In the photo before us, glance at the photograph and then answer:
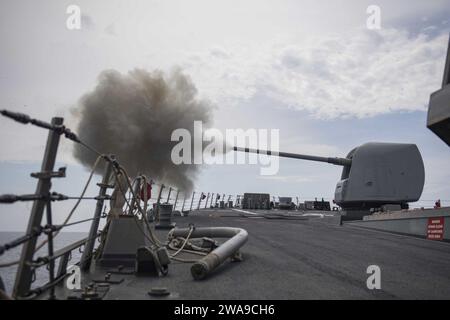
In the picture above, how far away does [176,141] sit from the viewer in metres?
23.4

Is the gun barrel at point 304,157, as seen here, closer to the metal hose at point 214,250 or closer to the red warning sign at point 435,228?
the red warning sign at point 435,228

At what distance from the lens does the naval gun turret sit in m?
14.6

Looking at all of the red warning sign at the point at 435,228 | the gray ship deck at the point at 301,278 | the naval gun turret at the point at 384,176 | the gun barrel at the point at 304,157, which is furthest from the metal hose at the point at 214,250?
the gun barrel at the point at 304,157

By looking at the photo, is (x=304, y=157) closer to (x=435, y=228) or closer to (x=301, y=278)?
(x=435, y=228)

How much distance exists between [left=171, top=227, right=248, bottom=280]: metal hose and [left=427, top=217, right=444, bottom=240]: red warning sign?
5.54 meters

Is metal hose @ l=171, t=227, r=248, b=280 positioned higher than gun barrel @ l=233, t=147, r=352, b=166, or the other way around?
gun barrel @ l=233, t=147, r=352, b=166

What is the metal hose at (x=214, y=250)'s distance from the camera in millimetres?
3803

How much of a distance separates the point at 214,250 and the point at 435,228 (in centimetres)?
706

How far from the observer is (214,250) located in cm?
438

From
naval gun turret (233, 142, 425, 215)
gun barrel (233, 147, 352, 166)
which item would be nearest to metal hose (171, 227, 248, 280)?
naval gun turret (233, 142, 425, 215)

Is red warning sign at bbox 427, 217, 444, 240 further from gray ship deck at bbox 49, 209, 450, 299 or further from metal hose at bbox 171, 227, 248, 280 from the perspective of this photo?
metal hose at bbox 171, 227, 248, 280

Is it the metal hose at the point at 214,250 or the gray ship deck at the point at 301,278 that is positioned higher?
the metal hose at the point at 214,250

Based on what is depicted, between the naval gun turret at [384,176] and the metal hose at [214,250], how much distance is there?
31.9 ft
